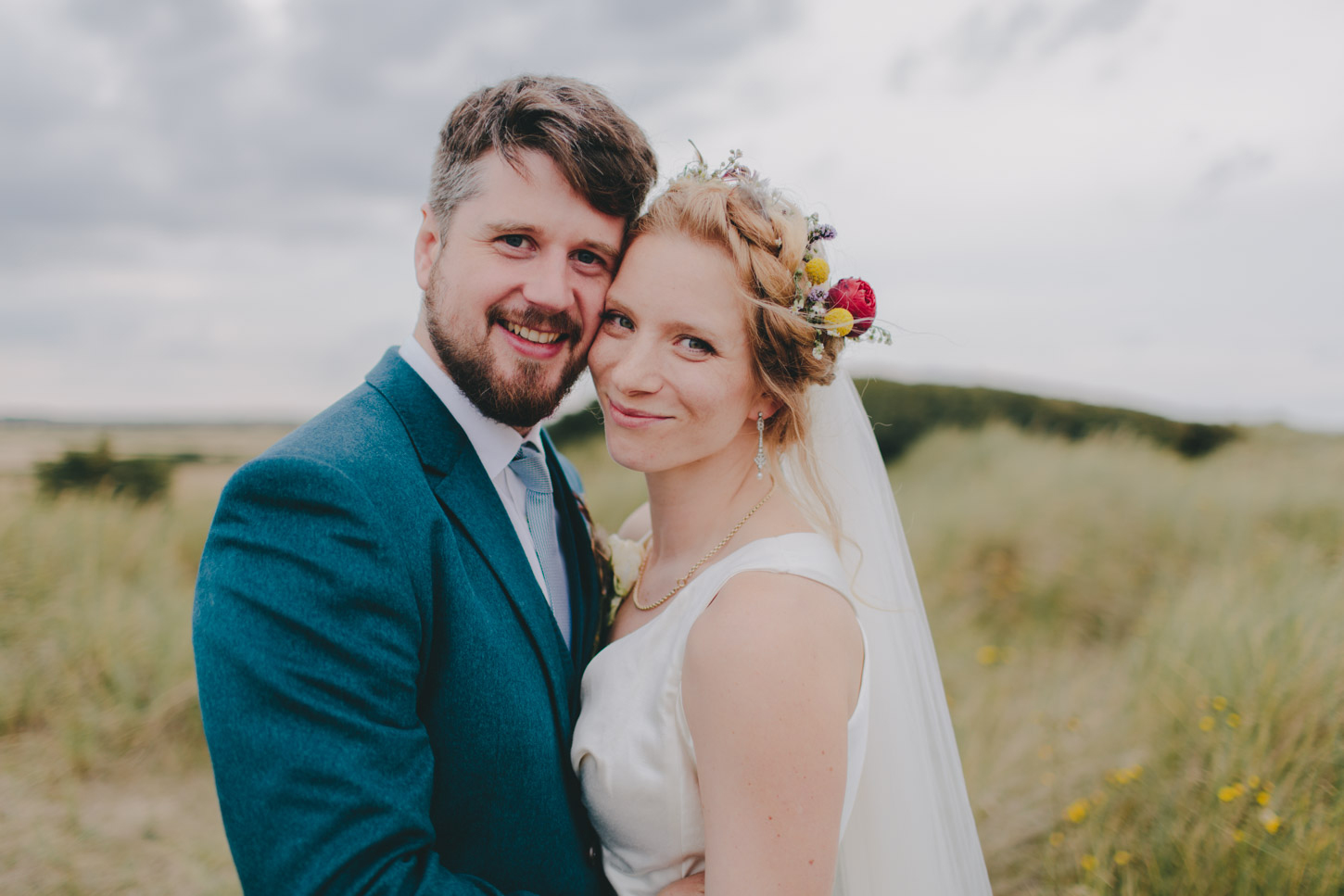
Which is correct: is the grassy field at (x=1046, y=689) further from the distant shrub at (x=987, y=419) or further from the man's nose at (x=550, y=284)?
the distant shrub at (x=987, y=419)

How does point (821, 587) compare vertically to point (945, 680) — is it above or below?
above

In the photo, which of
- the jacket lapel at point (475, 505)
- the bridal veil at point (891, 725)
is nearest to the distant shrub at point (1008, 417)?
the bridal veil at point (891, 725)

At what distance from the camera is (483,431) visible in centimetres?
218

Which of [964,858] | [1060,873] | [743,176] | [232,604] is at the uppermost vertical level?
[743,176]

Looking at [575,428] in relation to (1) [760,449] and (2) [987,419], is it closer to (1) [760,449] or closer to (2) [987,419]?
(2) [987,419]

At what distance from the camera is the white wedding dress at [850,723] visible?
77.2 inches

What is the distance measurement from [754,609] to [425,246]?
1550 millimetres

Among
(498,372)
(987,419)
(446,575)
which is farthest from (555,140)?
(987,419)

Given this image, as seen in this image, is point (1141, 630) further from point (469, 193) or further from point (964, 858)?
point (469, 193)

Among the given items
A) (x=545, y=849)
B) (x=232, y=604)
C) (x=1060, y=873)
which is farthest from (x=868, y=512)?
(x=1060, y=873)

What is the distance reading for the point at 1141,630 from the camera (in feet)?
18.0

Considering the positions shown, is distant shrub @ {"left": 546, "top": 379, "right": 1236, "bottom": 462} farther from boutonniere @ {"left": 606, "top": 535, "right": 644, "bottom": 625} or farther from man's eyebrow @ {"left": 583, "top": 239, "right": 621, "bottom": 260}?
man's eyebrow @ {"left": 583, "top": 239, "right": 621, "bottom": 260}

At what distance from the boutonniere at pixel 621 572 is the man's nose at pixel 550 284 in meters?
0.88

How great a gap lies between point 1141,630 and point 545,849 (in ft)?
16.9
